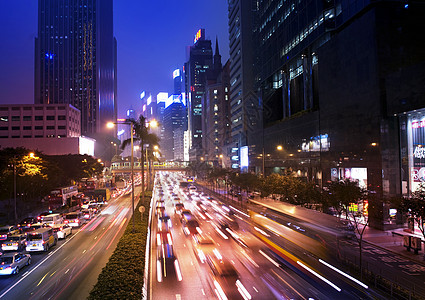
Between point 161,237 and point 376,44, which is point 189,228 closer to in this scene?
point 161,237

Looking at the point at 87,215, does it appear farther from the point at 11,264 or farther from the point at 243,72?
the point at 243,72

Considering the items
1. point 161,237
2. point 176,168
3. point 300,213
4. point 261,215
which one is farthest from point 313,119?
point 176,168

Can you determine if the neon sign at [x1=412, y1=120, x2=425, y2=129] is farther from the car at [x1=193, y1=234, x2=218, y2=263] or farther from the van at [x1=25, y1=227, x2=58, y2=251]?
the van at [x1=25, y1=227, x2=58, y2=251]

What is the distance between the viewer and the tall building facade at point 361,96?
35500 mm

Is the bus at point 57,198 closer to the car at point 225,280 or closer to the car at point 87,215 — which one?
the car at point 87,215

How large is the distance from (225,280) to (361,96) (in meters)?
32.7

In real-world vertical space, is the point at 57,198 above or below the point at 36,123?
below

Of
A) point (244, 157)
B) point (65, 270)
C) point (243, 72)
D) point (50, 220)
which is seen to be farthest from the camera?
point (243, 72)

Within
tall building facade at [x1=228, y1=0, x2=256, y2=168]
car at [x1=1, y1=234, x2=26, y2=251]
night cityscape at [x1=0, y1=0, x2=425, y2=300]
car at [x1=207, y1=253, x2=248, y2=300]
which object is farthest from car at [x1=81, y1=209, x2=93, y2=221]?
tall building facade at [x1=228, y1=0, x2=256, y2=168]

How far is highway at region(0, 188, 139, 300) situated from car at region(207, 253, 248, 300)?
23.3 feet

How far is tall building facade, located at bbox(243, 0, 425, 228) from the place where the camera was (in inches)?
1398

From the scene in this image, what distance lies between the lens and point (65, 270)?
68.8ft

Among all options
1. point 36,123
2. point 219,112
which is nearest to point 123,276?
point 36,123

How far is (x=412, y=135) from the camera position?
35219 mm
